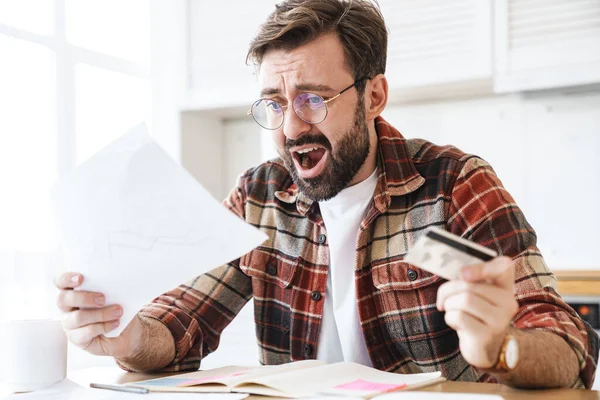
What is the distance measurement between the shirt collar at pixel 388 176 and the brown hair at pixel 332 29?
131 mm

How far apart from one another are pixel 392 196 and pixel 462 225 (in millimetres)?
175

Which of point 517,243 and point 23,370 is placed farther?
point 517,243

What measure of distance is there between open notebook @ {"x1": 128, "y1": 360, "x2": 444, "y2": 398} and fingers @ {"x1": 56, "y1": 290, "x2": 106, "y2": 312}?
0.42ft

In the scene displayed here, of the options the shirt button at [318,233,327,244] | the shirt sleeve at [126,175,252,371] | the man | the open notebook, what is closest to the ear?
the man

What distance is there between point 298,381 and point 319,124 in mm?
620

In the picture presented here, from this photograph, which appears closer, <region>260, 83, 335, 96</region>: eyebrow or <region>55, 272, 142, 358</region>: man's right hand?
<region>55, 272, 142, 358</region>: man's right hand

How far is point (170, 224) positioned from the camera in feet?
3.04

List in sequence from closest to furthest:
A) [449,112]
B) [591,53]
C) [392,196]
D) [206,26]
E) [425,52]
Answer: [392,196], [591,53], [425,52], [449,112], [206,26]

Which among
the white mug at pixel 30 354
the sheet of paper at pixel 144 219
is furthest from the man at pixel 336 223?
the sheet of paper at pixel 144 219

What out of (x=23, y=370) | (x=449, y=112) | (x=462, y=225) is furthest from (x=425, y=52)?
(x=23, y=370)

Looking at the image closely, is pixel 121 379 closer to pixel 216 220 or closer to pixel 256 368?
pixel 256 368

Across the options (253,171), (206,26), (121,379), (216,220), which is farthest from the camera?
(206,26)

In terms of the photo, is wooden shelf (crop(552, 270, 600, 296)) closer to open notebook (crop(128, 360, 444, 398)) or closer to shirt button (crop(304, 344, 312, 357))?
shirt button (crop(304, 344, 312, 357))

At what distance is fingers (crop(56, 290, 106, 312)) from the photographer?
1.01 meters
